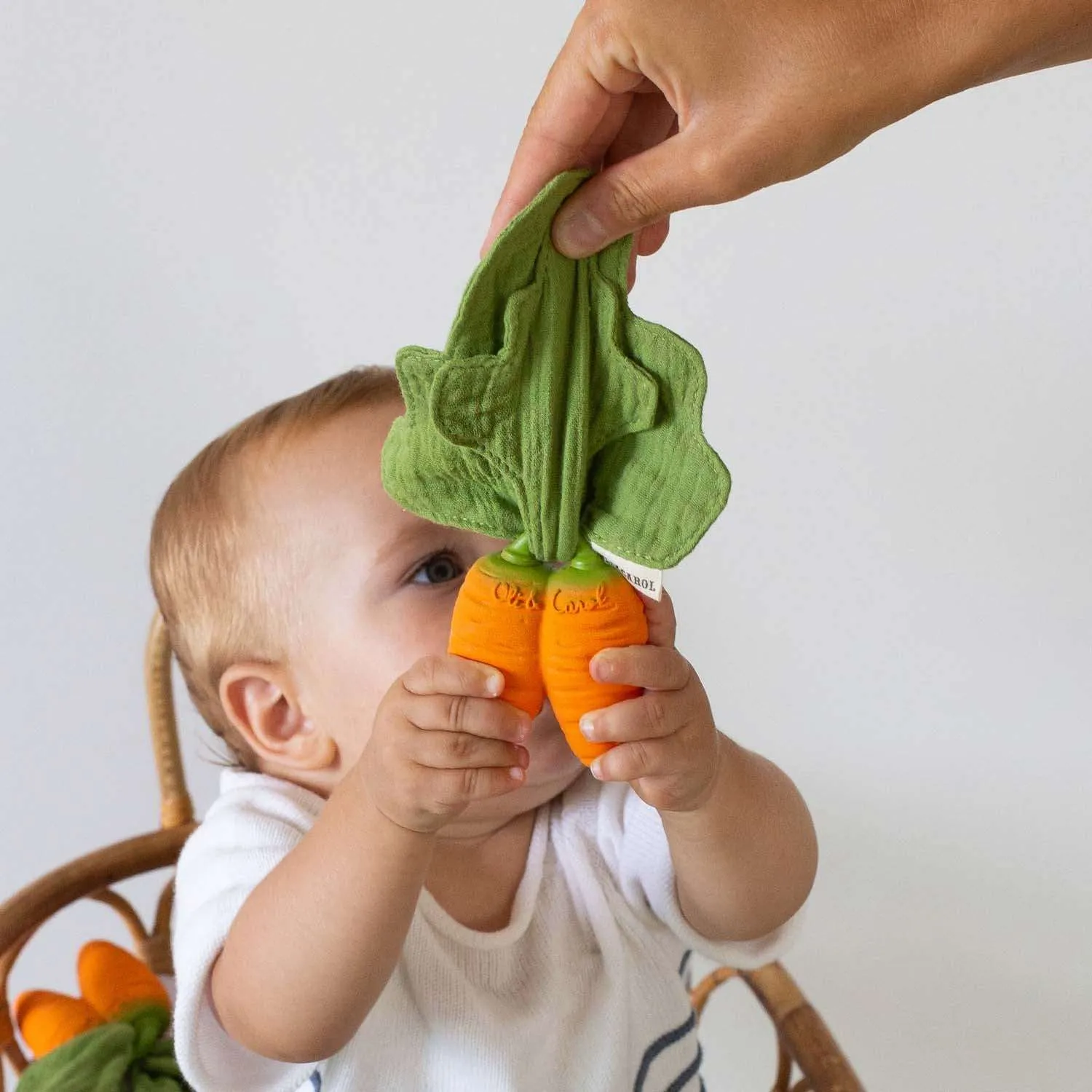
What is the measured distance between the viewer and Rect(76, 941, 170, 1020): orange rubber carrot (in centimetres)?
93

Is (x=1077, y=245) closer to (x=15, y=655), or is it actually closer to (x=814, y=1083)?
(x=814, y=1083)

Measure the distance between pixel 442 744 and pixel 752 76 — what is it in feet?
1.14

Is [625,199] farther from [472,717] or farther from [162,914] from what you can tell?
[162,914]

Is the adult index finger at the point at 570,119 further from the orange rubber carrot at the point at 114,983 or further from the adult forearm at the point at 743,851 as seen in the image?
the orange rubber carrot at the point at 114,983

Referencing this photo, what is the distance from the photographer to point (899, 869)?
1.29m

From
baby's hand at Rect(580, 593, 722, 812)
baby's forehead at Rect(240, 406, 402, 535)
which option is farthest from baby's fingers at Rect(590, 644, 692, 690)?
baby's forehead at Rect(240, 406, 402, 535)

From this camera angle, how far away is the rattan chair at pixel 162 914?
0.90 meters

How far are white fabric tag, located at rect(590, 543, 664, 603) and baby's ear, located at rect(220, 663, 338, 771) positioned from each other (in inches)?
14.0

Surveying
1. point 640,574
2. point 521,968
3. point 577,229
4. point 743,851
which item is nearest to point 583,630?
point 640,574

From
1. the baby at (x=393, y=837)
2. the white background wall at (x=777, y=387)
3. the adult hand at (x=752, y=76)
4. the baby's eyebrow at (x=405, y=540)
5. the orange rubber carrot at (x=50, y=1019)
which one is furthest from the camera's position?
the white background wall at (x=777, y=387)

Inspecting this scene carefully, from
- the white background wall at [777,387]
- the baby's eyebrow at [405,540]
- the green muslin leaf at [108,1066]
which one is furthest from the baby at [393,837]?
the white background wall at [777,387]

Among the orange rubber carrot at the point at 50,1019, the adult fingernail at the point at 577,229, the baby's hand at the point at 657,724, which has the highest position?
the adult fingernail at the point at 577,229

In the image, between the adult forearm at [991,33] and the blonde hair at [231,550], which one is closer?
the adult forearm at [991,33]

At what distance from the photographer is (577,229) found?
51 cm
